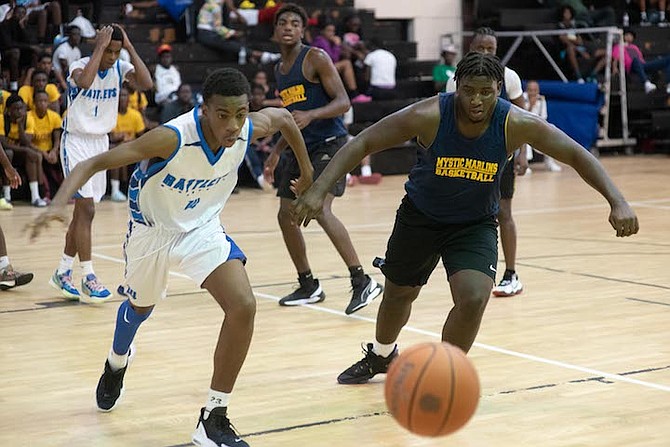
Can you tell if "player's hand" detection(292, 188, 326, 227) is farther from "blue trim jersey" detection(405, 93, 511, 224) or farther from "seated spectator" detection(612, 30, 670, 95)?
"seated spectator" detection(612, 30, 670, 95)

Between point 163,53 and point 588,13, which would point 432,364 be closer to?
point 163,53

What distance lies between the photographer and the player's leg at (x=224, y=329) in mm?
4891

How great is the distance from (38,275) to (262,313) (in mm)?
2713

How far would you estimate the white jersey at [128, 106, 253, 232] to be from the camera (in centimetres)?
511

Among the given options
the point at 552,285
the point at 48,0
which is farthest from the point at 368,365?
the point at 48,0

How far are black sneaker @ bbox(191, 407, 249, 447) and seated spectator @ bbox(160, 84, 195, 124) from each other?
1180cm

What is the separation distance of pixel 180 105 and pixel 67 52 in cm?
186

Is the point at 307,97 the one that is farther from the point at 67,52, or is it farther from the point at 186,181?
the point at 67,52

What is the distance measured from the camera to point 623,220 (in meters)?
5.02

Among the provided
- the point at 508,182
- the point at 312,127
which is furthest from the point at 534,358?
the point at 312,127

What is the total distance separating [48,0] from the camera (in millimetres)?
17969

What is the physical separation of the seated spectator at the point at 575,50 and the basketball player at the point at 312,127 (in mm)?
13745

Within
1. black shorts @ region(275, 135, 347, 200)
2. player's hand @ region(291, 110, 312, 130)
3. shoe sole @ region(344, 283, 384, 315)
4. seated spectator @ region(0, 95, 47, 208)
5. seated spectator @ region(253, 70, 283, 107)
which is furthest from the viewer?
seated spectator @ region(253, 70, 283, 107)

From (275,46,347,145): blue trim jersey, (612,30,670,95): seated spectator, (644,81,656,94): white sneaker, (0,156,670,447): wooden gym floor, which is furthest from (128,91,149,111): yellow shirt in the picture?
(644,81,656,94): white sneaker
